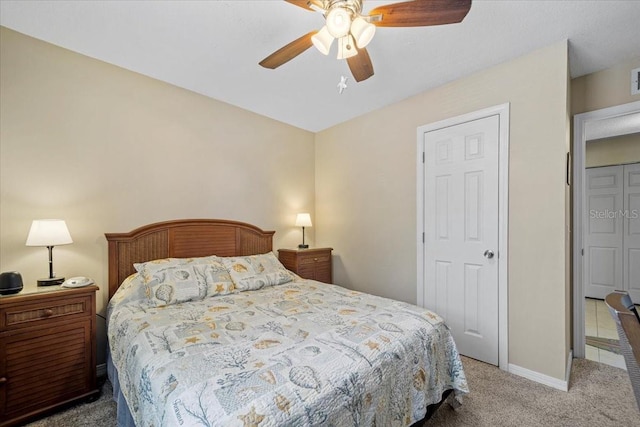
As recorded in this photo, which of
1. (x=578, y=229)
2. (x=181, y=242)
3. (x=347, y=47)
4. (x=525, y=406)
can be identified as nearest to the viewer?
(x=347, y=47)

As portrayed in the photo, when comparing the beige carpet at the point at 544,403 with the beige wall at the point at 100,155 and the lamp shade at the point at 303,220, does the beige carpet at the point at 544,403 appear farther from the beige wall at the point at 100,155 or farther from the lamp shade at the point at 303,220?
the beige wall at the point at 100,155

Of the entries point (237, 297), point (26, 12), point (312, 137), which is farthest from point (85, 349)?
point (312, 137)

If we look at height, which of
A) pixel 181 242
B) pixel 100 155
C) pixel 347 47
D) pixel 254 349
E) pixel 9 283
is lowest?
pixel 254 349

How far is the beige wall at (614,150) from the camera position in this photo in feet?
13.5

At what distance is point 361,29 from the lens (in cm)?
148

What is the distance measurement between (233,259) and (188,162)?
1.11m

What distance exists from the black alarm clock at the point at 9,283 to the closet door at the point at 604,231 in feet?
21.8

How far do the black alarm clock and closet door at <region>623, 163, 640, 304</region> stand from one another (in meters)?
6.77

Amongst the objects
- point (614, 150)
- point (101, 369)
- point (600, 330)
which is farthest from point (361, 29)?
point (614, 150)

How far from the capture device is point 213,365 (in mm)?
1215

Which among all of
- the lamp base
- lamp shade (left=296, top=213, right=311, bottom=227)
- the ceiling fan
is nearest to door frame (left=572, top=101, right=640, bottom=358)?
the ceiling fan

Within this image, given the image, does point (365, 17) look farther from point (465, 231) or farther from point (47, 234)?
point (47, 234)

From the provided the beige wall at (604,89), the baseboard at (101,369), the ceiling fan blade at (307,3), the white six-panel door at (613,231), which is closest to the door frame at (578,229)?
the beige wall at (604,89)

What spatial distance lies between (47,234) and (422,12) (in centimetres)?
268
